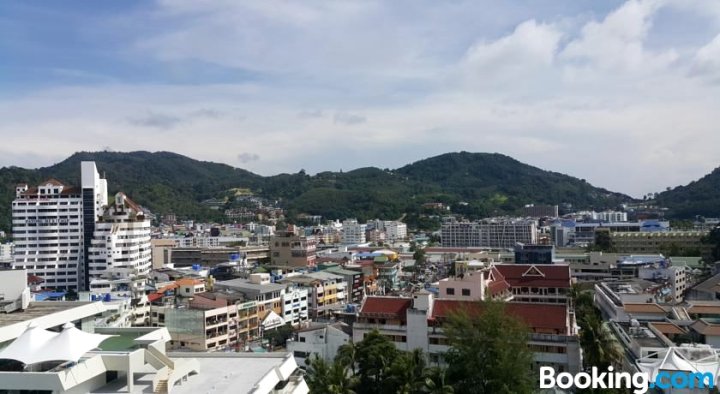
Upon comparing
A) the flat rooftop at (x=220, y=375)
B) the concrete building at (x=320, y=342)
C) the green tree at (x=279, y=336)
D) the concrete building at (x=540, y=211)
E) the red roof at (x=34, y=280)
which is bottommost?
the green tree at (x=279, y=336)

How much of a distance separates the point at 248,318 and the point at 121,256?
2091cm

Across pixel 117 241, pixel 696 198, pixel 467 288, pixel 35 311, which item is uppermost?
pixel 696 198

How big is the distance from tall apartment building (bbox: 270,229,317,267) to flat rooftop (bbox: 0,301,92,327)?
4404 centimetres

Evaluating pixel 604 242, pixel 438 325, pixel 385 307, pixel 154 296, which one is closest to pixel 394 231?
pixel 604 242

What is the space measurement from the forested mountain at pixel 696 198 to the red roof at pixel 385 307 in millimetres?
128843

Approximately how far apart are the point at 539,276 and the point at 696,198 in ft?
455

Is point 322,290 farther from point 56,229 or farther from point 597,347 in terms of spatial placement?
point 597,347

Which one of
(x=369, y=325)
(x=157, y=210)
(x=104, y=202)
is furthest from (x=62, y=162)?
(x=369, y=325)

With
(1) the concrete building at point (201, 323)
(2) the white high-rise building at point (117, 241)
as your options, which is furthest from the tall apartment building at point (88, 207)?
(1) the concrete building at point (201, 323)

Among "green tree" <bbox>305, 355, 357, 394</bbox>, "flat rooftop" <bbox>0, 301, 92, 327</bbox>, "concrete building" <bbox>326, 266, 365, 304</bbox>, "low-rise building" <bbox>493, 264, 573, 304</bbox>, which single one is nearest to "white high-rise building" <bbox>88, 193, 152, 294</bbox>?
"concrete building" <bbox>326, 266, 365, 304</bbox>

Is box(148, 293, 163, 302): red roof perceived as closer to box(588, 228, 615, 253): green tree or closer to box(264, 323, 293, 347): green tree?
box(264, 323, 293, 347): green tree

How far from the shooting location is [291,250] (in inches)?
2467

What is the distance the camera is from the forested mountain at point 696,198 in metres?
136

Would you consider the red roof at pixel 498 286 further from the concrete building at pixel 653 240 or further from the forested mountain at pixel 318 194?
the forested mountain at pixel 318 194
